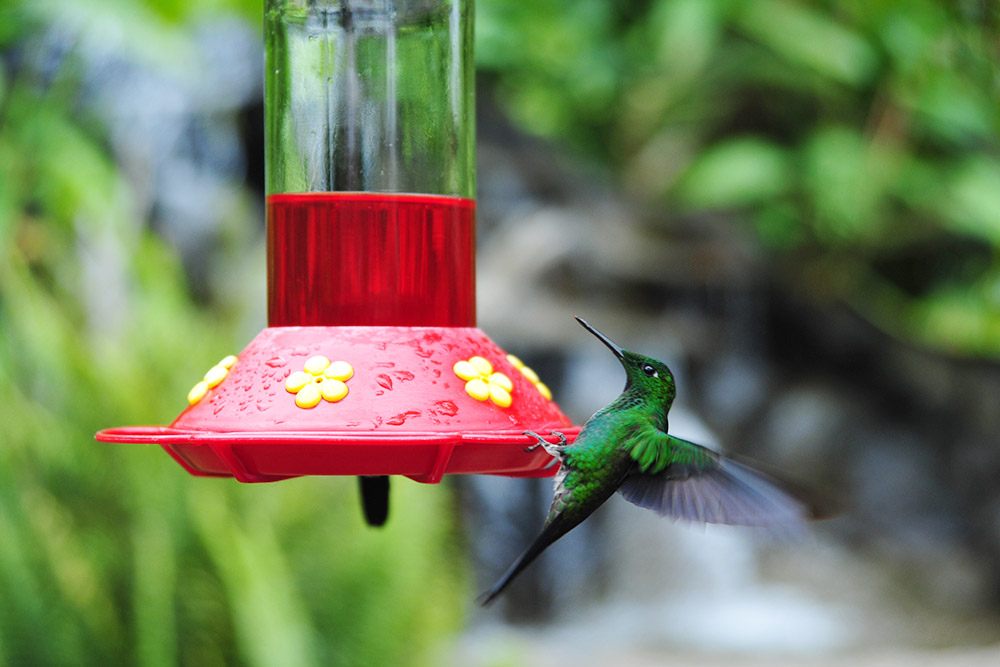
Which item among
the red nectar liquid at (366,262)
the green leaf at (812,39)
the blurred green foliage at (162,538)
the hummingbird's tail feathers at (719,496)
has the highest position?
the green leaf at (812,39)

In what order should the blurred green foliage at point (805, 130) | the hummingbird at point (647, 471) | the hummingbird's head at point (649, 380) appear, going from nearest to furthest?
the hummingbird at point (647, 471)
the hummingbird's head at point (649, 380)
the blurred green foliage at point (805, 130)

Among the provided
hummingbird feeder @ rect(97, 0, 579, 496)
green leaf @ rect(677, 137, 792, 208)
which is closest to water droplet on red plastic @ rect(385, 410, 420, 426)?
hummingbird feeder @ rect(97, 0, 579, 496)

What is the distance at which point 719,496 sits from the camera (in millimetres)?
1580

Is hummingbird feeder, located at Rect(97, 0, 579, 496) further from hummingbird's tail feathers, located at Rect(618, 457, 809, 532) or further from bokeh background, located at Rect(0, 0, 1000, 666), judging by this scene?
bokeh background, located at Rect(0, 0, 1000, 666)

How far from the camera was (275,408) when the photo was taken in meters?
1.51

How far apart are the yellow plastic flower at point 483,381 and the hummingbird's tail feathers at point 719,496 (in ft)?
0.75

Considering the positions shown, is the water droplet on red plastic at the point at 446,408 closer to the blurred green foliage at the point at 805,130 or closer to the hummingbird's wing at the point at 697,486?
the hummingbird's wing at the point at 697,486

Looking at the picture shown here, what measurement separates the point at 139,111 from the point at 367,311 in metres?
5.85

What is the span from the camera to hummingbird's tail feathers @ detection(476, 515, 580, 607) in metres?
1.45

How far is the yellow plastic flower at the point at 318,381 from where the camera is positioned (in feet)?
4.94

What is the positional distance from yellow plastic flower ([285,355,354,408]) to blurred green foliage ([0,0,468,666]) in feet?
6.34

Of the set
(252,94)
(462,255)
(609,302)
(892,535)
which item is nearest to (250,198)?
(252,94)

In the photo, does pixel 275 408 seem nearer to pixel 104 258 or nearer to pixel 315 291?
pixel 315 291

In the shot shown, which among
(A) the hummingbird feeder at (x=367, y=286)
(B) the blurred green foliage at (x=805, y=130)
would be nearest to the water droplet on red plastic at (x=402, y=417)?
(A) the hummingbird feeder at (x=367, y=286)
